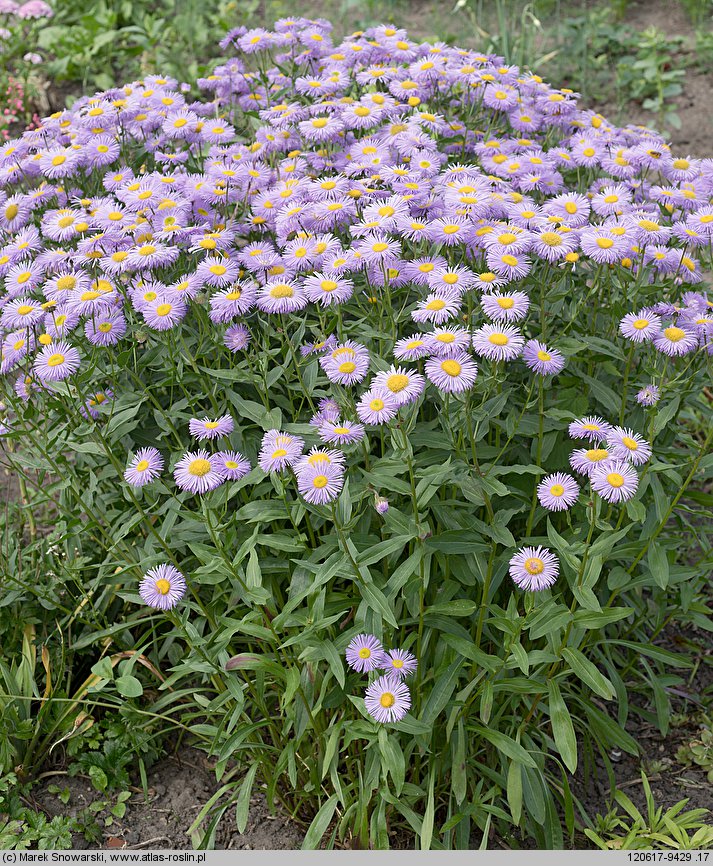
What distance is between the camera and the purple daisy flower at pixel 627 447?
7.14 feet

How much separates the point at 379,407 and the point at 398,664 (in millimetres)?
652

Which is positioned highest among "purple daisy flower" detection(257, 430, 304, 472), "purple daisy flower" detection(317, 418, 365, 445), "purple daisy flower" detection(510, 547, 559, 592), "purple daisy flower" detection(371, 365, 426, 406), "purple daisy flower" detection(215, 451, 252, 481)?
"purple daisy flower" detection(371, 365, 426, 406)

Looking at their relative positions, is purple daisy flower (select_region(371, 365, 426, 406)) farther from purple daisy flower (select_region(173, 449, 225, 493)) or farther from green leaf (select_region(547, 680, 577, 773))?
green leaf (select_region(547, 680, 577, 773))

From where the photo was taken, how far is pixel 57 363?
95.0 inches

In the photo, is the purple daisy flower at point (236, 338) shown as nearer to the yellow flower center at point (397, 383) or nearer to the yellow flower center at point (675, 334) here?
the yellow flower center at point (397, 383)

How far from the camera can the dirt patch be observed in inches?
104

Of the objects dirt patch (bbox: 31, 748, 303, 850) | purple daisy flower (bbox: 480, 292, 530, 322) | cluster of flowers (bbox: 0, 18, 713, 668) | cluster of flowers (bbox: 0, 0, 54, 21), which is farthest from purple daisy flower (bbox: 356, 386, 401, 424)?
cluster of flowers (bbox: 0, 0, 54, 21)

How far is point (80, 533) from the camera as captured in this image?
2.72m

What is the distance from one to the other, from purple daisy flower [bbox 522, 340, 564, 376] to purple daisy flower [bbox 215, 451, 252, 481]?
804mm

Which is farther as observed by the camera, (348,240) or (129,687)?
(348,240)

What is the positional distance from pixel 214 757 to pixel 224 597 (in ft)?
1.98

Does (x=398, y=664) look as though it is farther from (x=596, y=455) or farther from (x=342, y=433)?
(x=596, y=455)

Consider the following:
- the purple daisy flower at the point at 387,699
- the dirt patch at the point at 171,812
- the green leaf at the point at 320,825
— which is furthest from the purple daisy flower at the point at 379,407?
the dirt patch at the point at 171,812

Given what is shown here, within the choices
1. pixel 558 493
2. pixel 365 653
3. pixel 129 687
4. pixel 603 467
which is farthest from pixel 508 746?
pixel 129 687
